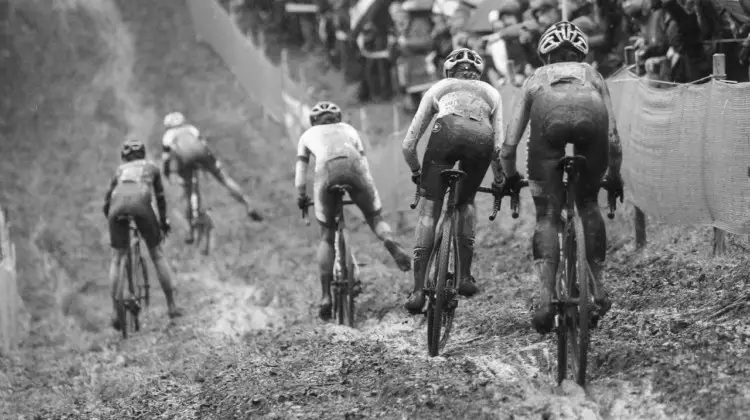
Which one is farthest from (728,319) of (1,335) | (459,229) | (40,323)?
(40,323)

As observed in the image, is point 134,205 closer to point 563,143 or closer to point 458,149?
point 458,149

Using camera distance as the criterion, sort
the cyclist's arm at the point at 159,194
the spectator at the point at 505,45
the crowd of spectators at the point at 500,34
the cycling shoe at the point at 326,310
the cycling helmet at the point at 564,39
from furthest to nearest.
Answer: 1. the spectator at the point at 505,45
2. the cyclist's arm at the point at 159,194
3. the cycling shoe at the point at 326,310
4. the crowd of spectators at the point at 500,34
5. the cycling helmet at the point at 564,39

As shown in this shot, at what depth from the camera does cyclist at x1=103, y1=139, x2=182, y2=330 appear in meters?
14.3

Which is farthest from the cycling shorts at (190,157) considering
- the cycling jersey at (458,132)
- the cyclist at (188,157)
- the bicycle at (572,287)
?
the bicycle at (572,287)

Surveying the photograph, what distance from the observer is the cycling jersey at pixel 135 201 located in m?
14.3

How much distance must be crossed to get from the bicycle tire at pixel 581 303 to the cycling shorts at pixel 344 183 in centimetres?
448

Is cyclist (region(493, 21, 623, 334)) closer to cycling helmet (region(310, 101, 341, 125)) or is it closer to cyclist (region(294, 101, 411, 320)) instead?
cyclist (region(294, 101, 411, 320))

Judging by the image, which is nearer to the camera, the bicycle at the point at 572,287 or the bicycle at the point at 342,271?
the bicycle at the point at 572,287

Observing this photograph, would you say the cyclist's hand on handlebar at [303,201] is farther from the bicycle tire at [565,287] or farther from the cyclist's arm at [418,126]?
the bicycle tire at [565,287]

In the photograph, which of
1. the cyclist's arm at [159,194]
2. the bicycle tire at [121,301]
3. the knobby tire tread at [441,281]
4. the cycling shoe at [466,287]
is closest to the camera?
the knobby tire tread at [441,281]

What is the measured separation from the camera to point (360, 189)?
12.4 meters

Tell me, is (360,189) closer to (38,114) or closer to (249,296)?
(249,296)

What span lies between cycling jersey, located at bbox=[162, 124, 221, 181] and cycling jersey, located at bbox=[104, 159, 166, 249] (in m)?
3.88

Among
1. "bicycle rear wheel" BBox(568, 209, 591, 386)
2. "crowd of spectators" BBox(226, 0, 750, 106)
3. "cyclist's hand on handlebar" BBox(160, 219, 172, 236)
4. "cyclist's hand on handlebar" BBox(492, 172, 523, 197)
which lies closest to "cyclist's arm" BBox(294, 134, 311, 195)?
"cyclist's hand on handlebar" BBox(160, 219, 172, 236)
